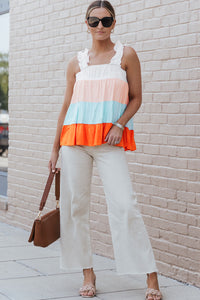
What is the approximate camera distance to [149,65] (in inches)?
191

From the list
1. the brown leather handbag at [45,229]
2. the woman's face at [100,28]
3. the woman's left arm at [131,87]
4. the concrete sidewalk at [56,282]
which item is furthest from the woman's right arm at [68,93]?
the concrete sidewalk at [56,282]

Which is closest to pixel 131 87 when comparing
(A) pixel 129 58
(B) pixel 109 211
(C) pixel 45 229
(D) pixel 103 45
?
(A) pixel 129 58

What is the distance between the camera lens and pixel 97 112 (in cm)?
388

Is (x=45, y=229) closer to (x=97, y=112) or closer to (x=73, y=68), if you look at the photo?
(x=97, y=112)

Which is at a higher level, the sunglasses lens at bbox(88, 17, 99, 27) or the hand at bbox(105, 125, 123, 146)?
the sunglasses lens at bbox(88, 17, 99, 27)

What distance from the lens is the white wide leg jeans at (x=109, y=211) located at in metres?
3.84

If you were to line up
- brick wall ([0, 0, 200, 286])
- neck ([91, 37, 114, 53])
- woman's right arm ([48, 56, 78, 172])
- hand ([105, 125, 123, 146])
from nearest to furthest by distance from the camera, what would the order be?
hand ([105, 125, 123, 146]) → neck ([91, 37, 114, 53]) → woman's right arm ([48, 56, 78, 172]) → brick wall ([0, 0, 200, 286])

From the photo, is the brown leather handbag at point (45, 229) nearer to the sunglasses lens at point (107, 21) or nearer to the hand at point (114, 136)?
the hand at point (114, 136)

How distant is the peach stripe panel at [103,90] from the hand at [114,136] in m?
0.20

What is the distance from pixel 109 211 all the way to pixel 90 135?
1.67 feet

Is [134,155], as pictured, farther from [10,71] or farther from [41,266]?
[10,71]

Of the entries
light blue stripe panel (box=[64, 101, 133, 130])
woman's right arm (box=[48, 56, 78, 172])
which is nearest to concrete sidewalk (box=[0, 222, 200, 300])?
woman's right arm (box=[48, 56, 78, 172])

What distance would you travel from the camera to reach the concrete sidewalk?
13.5 feet

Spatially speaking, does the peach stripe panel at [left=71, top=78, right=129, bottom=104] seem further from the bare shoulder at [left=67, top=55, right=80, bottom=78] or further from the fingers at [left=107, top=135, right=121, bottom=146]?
the fingers at [left=107, top=135, right=121, bottom=146]
